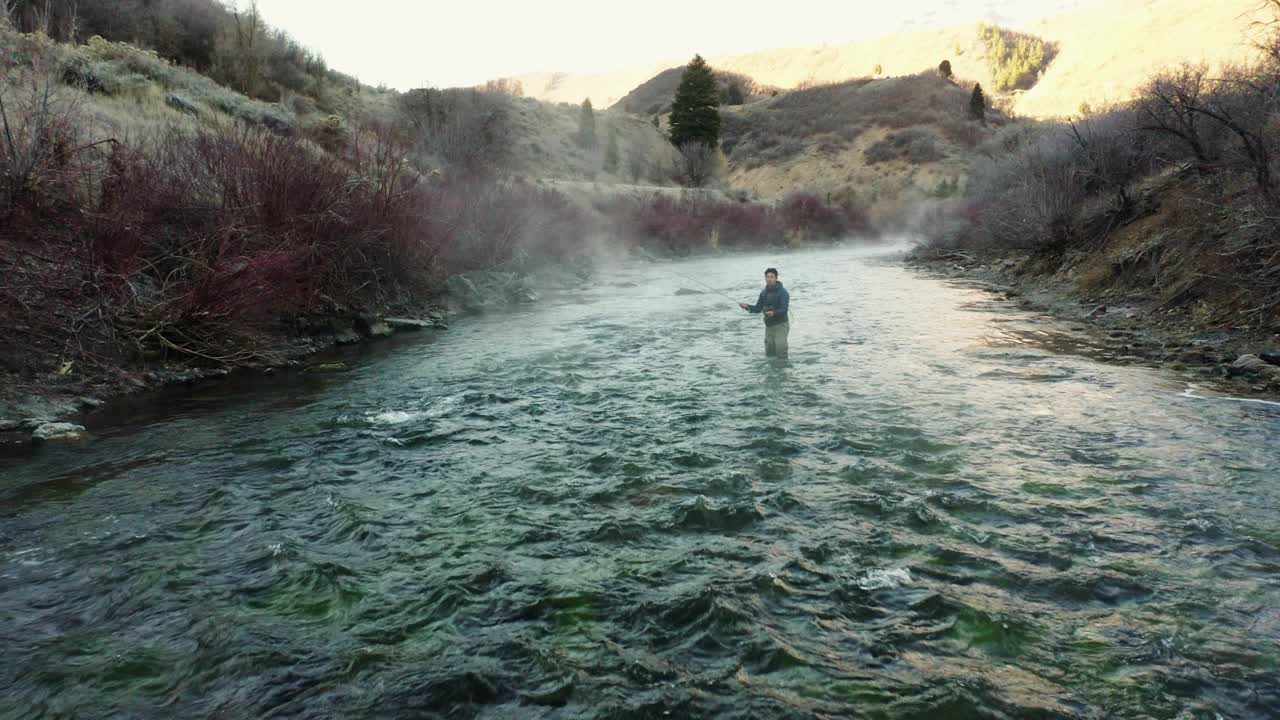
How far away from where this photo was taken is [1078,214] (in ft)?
59.7

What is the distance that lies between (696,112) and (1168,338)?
224 feet

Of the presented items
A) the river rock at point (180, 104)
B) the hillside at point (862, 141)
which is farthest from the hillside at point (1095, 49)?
the river rock at point (180, 104)

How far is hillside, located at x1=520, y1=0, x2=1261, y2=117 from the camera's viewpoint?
207ft

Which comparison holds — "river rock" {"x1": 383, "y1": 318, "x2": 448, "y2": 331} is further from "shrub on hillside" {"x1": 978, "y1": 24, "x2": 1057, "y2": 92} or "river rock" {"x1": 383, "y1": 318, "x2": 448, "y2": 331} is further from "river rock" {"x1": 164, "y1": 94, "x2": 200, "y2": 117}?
"shrub on hillside" {"x1": 978, "y1": 24, "x2": 1057, "y2": 92}

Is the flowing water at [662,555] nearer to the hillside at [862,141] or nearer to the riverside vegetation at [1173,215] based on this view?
the riverside vegetation at [1173,215]

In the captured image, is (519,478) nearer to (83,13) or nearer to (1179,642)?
(1179,642)

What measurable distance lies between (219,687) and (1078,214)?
807 inches

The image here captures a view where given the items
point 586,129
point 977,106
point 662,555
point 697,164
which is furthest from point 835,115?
point 662,555

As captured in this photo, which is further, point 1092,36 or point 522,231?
point 1092,36

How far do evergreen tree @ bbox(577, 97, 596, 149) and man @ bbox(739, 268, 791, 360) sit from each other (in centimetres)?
5622

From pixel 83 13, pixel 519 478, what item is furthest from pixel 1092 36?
pixel 519 478

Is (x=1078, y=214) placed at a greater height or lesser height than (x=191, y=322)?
greater

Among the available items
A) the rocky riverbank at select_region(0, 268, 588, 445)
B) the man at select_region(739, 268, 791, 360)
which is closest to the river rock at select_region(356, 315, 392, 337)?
the rocky riverbank at select_region(0, 268, 588, 445)

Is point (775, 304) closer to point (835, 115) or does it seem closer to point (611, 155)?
point (611, 155)
